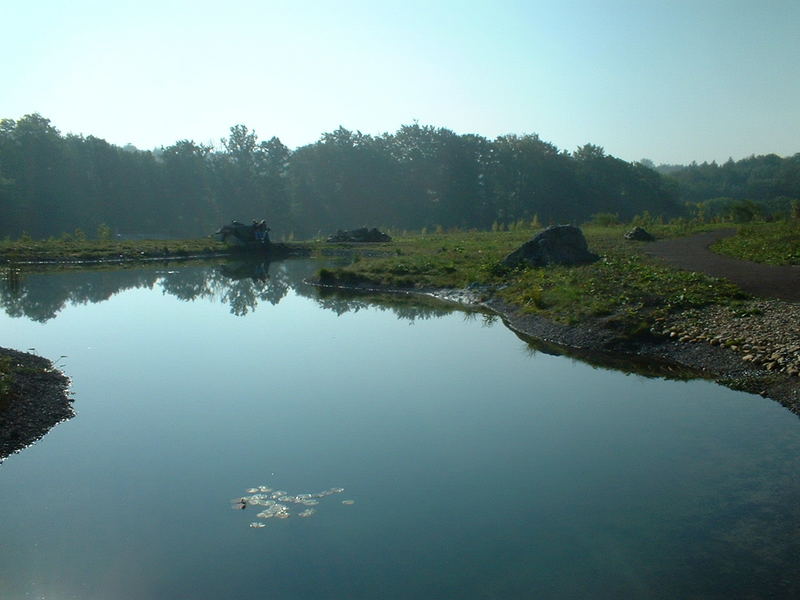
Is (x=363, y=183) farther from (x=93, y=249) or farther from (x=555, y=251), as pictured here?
(x=555, y=251)

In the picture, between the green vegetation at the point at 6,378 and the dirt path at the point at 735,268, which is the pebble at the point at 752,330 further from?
the green vegetation at the point at 6,378

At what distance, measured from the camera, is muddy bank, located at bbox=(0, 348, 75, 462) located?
33.7 ft

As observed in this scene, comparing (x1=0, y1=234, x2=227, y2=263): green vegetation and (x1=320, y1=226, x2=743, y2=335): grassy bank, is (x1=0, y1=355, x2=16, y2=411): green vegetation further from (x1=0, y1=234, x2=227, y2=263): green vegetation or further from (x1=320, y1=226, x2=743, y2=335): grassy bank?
(x1=0, y1=234, x2=227, y2=263): green vegetation

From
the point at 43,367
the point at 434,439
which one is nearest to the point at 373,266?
the point at 43,367

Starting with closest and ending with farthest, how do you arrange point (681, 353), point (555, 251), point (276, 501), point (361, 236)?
point (276, 501), point (681, 353), point (555, 251), point (361, 236)

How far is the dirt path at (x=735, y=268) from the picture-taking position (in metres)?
18.2

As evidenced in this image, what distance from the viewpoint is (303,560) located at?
6996 millimetres

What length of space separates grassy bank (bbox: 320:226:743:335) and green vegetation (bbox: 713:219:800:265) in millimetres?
3272

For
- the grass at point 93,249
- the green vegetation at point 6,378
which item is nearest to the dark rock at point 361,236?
the grass at point 93,249

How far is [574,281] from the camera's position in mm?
21516

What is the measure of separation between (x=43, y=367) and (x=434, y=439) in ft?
26.5

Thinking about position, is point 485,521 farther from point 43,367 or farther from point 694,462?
point 43,367

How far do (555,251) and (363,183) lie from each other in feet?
201

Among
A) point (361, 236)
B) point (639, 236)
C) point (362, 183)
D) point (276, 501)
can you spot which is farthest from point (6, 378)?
point (362, 183)
